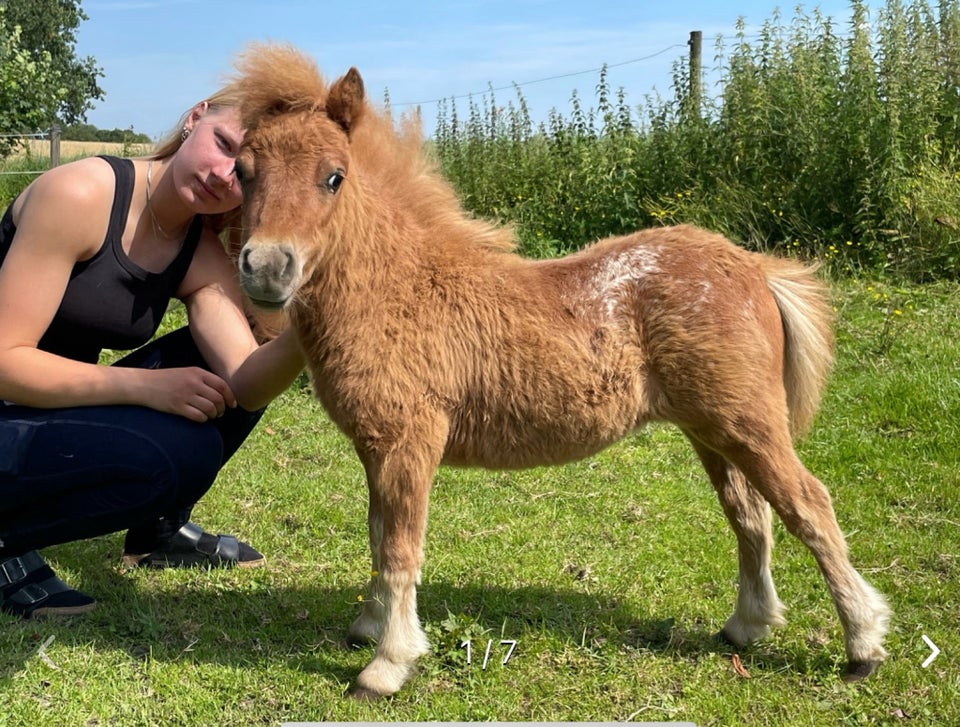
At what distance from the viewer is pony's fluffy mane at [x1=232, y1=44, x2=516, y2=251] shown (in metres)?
2.73

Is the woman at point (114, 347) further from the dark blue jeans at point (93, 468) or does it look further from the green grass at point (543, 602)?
the green grass at point (543, 602)

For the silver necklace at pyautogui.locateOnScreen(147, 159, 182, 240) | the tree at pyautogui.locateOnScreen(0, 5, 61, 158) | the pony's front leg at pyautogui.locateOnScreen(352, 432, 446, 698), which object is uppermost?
the tree at pyautogui.locateOnScreen(0, 5, 61, 158)

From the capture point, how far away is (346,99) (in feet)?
8.96

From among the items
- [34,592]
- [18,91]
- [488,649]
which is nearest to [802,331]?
[488,649]

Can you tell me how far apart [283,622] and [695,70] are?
8.56m

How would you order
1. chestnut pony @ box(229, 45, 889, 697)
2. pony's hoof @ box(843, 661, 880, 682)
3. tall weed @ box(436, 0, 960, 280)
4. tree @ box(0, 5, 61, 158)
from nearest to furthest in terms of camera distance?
chestnut pony @ box(229, 45, 889, 697)
pony's hoof @ box(843, 661, 880, 682)
tall weed @ box(436, 0, 960, 280)
tree @ box(0, 5, 61, 158)

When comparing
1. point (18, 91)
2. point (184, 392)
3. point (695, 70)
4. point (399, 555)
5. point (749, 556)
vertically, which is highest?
point (18, 91)

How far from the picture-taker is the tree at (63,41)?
1948 inches

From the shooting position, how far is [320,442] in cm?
573

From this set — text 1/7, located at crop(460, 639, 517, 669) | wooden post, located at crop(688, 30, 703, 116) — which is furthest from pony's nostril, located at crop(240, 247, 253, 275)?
wooden post, located at crop(688, 30, 703, 116)

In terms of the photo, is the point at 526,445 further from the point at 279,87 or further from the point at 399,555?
the point at 279,87

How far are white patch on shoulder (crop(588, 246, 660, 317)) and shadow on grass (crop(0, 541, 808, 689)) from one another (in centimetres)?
132

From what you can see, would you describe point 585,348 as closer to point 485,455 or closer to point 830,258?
point 485,455

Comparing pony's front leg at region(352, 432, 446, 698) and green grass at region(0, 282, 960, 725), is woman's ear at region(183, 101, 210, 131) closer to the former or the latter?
pony's front leg at region(352, 432, 446, 698)
